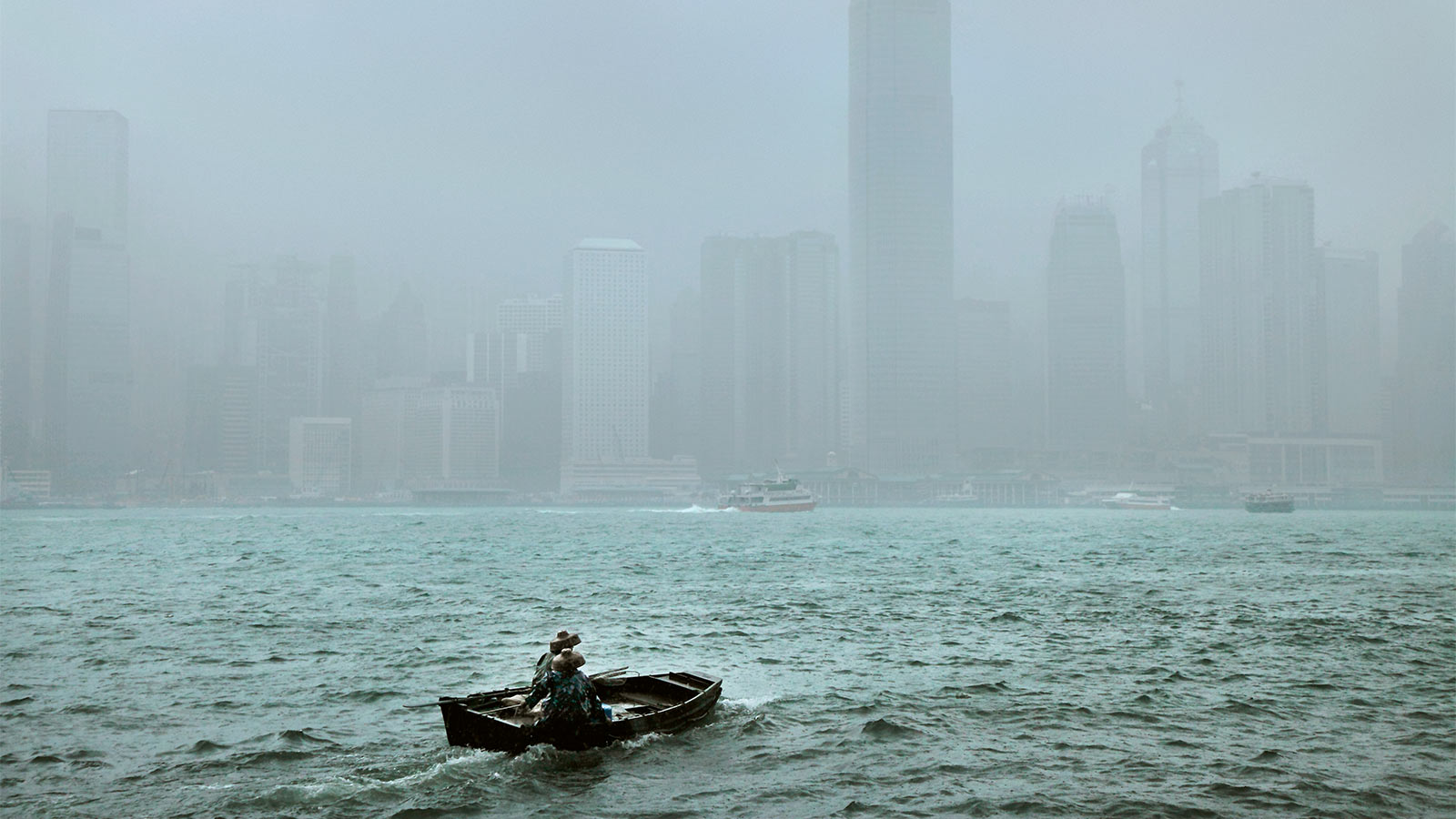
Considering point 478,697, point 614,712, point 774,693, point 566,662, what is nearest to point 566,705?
point 566,662

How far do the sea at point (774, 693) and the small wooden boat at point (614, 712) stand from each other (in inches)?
15.6

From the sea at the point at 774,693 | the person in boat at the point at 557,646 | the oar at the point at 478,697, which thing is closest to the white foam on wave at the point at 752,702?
the sea at the point at 774,693

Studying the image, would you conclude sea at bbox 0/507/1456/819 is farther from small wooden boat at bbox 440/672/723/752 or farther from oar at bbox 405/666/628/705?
oar at bbox 405/666/628/705

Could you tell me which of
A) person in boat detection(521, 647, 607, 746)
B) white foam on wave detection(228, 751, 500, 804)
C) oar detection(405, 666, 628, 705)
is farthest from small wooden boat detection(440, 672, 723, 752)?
white foam on wave detection(228, 751, 500, 804)

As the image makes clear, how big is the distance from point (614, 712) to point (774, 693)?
246 inches

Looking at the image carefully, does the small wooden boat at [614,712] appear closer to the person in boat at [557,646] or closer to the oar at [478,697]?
the oar at [478,697]

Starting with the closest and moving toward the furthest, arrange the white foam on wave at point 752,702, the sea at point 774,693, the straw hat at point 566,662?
1. the sea at point 774,693
2. the straw hat at point 566,662
3. the white foam on wave at point 752,702

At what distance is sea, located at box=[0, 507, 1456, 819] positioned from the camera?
64.7ft

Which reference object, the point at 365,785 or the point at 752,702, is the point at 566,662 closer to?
the point at 365,785

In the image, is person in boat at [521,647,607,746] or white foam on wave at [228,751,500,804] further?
person in boat at [521,647,607,746]

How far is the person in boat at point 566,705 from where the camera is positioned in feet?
69.7

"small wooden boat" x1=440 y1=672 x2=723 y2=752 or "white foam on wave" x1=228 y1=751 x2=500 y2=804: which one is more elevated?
"small wooden boat" x1=440 y1=672 x2=723 y2=752

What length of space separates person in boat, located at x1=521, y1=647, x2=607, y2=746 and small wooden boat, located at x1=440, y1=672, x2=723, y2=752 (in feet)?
0.50

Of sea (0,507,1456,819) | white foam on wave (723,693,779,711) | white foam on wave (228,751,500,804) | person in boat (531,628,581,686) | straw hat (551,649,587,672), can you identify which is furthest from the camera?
white foam on wave (723,693,779,711)
